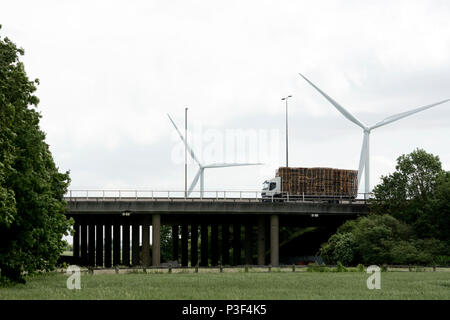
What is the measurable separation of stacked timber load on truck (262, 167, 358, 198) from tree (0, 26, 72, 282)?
39.3 m

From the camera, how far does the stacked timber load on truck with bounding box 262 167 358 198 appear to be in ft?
258

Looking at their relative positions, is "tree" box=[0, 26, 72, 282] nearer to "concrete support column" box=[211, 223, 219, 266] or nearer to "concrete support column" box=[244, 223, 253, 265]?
"concrete support column" box=[244, 223, 253, 265]

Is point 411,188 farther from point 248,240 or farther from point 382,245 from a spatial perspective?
point 248,240

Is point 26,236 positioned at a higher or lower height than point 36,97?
lower

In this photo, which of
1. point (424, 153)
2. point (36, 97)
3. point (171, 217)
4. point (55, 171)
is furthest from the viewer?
point (171, 217)

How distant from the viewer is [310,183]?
79500mm

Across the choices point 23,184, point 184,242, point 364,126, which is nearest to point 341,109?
point 364,126

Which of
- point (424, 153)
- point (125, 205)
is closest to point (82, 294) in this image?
point (125, 205)

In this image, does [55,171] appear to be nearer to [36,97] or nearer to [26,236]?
[26,236]

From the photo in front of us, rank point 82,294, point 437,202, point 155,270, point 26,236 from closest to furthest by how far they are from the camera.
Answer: point 82,294 < point 26,236 < point 155,270 < point 437,202

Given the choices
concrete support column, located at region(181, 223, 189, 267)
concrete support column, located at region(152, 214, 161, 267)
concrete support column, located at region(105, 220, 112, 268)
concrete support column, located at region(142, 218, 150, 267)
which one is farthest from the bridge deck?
concrete support column, located at region(181, 223, 189, 267)

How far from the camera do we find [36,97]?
34.1 m

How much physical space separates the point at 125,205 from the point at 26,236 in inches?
1341
